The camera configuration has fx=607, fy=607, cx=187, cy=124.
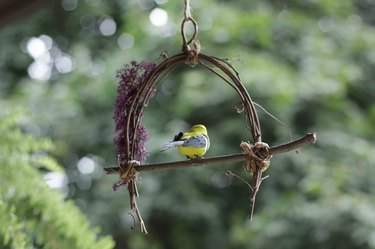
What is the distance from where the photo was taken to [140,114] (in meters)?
0.81

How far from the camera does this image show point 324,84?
208 cm

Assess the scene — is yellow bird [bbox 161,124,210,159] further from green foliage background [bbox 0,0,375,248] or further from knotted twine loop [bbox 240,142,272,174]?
green foliage background [bbox 0,0,375,248]

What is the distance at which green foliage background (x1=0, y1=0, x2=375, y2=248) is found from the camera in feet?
6.45

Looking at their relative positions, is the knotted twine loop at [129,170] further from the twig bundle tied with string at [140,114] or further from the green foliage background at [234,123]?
the green foliage background at [234,123]

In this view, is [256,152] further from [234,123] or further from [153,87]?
[234,123]

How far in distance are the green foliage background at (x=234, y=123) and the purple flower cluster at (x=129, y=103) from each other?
3.48 feet

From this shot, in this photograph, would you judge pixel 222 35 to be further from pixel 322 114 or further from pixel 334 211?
pixel 334 211

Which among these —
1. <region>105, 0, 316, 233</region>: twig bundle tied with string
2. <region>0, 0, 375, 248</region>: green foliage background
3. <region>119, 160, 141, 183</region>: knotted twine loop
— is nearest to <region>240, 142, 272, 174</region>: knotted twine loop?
<region>105, 0, 316, 233</region>: twig bundle tied with string

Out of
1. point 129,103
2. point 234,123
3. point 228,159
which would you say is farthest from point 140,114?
point 234,123

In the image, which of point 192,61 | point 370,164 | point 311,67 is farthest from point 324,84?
point 192,61

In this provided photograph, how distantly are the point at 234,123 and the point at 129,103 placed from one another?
1.32 metres

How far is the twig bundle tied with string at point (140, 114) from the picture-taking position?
2.43ft

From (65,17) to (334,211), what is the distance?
1501mm

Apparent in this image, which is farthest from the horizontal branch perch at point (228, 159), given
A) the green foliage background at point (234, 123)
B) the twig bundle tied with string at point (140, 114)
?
the green foliage background at point (234, 123)
